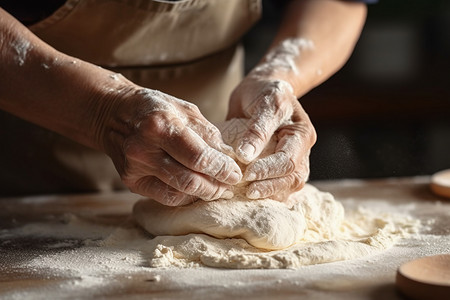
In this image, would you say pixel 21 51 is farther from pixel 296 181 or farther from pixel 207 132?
pixel 296 181

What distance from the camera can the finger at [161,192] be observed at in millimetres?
1250

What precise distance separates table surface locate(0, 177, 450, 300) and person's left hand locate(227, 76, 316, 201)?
0.21 metres

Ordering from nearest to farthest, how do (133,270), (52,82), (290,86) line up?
(133,270), (52,82), (290,86)

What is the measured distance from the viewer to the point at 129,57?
1676mm

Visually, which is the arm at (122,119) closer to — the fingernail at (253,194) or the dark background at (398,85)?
the fingernail at (253,194)

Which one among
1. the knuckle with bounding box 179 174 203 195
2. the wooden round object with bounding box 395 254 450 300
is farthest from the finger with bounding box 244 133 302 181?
the wooden round object with bounding box 395 254 450 300

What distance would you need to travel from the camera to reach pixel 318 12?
1.83m

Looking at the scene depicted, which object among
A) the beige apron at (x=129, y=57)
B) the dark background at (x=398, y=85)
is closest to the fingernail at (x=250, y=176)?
the beige apron at (x=129, y=57)

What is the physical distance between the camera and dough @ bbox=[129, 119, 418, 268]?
3.83 ft

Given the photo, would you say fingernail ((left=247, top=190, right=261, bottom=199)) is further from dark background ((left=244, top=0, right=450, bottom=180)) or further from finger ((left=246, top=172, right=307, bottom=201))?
dark background ((left=244, top=0, right=450, bottom=180))

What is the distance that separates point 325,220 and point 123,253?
0.44 m

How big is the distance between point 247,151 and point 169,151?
161 mm

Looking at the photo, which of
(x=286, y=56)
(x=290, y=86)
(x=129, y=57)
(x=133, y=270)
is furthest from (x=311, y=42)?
(x=133, y=270)

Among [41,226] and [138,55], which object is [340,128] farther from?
[41,226]
